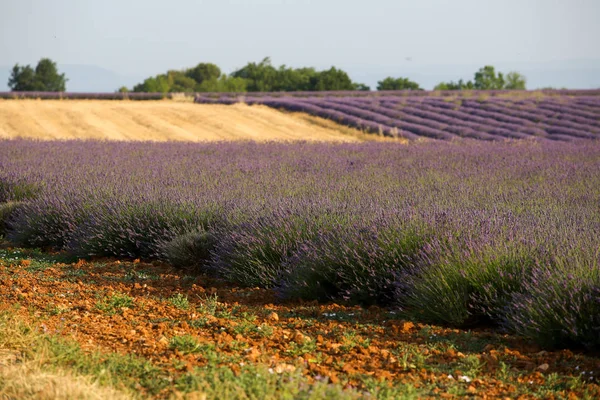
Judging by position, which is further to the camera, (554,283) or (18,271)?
(18,271)

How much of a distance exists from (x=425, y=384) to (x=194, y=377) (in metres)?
1.15

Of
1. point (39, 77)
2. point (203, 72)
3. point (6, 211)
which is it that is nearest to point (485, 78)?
point (203, 72)

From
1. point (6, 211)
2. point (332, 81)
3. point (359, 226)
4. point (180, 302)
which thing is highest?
point (332, 81)

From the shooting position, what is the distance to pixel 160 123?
25.9m

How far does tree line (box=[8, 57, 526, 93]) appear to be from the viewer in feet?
182

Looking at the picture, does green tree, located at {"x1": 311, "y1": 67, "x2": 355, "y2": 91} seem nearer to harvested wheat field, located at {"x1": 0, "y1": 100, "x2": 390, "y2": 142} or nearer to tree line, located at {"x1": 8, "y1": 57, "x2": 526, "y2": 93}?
tree line, located at {"x1": 8, "y1": 57, "x2": 526, "y2": 93}

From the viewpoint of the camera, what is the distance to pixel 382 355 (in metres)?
4.24

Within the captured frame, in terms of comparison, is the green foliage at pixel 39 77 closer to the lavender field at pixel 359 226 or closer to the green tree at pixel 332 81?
the green tree at pixel 332 81

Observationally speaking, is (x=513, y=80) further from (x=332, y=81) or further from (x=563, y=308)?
(x=563, y=308)

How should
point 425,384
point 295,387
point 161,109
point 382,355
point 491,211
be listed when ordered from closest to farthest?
1. point 295,387
2. point 425,384
3. point 382,355
4. point 491,211
5. point 161,109

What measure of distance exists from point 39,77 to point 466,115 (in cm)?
4110

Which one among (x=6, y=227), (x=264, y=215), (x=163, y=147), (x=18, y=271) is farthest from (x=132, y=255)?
(x=163, y=147)

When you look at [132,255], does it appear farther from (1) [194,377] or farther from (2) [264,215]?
(1) [194,377]

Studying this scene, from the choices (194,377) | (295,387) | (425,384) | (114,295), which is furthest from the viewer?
(114,295)
